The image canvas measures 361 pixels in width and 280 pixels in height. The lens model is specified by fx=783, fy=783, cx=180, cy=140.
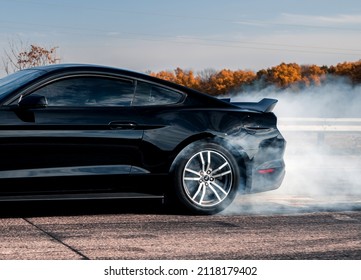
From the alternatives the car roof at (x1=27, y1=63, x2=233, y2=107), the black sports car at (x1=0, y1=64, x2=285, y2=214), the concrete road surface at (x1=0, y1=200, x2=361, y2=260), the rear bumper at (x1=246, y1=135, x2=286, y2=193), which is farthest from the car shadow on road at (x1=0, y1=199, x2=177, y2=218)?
the car roof at (x1=27, y1=63, x2=233, y2=107)

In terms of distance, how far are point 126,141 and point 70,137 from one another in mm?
561

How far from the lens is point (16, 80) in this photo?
7918 millimetres

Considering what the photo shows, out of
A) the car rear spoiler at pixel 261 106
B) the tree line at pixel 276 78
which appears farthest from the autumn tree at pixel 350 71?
the car rear spoiler at pixel 261 106

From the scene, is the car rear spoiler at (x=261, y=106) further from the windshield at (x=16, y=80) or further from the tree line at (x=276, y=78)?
the tree line at (x=276, y=78)

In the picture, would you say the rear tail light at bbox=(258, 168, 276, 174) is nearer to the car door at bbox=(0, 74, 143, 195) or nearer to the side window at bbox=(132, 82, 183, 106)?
the side window at bbox=(132, 82, 183, 106)

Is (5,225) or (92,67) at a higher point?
(92,67)

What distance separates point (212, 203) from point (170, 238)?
52.1 inches

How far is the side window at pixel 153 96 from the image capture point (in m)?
7.97

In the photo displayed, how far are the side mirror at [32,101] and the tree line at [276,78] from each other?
92.9 meters

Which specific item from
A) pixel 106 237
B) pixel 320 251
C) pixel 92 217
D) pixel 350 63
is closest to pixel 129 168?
pixel 92 217

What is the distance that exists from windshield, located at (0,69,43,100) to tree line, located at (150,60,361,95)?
92.1m

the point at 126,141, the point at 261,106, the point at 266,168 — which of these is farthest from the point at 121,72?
the point at 266,168
